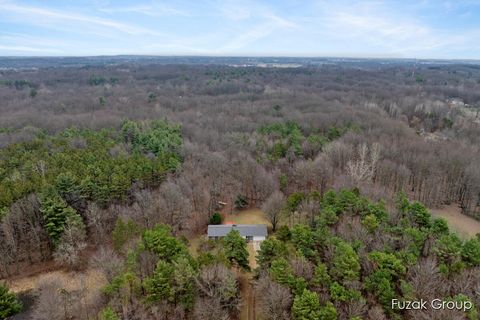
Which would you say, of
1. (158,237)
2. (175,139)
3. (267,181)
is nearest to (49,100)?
(175,139)

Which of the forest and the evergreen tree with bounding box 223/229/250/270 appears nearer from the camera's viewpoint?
the forest

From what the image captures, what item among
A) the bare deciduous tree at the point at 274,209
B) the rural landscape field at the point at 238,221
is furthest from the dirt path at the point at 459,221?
the bare deciduous tree at the point at 274,209

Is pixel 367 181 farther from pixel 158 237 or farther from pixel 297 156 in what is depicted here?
pixel 158 237

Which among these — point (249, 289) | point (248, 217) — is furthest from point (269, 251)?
point (248, 217)

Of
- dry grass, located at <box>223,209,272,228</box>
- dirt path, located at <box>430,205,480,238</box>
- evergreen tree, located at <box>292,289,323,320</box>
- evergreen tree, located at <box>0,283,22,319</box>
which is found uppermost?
evergreen tree, located at <box>292,289,323,320</box>

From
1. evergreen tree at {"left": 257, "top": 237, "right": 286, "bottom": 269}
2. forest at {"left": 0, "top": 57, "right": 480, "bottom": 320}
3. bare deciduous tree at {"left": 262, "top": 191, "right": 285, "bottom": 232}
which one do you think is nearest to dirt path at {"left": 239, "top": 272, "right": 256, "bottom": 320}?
forest at {"left": 0, "top": 57, "right": 480, "bottom": 320}

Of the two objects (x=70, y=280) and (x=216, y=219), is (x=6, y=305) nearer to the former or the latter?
(x=70, y=280)

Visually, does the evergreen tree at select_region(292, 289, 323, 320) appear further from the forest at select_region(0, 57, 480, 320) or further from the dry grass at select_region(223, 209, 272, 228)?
the dry grass at select_region(223, 209, 272, 228)
